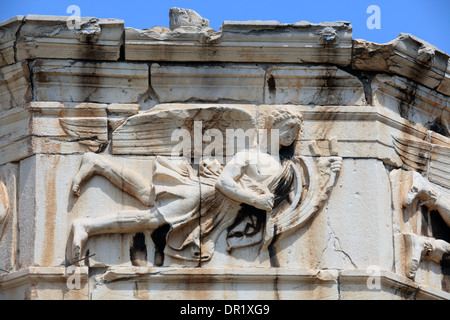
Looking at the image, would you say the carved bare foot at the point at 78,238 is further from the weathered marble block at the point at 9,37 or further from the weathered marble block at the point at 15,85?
the weathered marble block at the point at 9,37

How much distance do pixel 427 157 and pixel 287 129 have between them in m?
1.42

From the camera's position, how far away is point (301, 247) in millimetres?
11195

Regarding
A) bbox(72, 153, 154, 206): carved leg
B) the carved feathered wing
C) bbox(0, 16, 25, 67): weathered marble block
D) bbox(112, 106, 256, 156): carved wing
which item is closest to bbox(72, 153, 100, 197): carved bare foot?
bbox(72, 153, 154, 206): carved leg

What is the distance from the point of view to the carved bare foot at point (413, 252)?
37.1 feet

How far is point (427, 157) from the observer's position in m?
12.0

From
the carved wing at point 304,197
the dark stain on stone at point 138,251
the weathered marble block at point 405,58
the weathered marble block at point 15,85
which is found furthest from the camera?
the weathered marble block at point 405,58

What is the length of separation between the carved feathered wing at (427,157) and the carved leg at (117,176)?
7.50 ft

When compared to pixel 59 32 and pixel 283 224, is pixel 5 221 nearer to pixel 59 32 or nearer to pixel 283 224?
pixel 59 32

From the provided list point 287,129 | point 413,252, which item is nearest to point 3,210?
point 287,129

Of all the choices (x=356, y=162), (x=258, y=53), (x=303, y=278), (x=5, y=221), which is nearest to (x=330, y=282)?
(x=303, y=278)

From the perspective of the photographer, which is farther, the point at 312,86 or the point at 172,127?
the point at 312,86

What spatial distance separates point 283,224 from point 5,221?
2.39m

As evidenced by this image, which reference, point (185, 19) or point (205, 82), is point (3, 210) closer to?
point (205, 82)

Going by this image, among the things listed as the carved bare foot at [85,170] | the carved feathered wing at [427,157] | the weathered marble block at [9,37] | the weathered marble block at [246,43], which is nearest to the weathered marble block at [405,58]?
the weathered marble block at [246,43]
